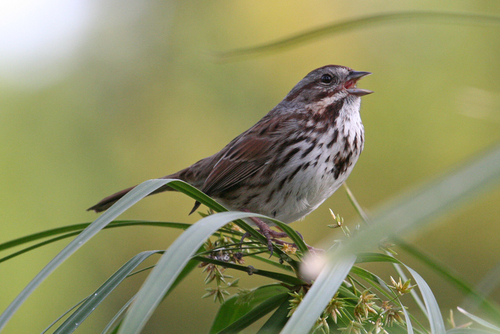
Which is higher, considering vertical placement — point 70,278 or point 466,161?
point 466,161

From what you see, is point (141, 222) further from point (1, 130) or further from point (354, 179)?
point (1, 130)

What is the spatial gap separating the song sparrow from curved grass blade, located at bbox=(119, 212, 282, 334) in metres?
1.65

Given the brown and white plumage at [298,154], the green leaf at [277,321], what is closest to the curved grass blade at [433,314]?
the green leaf at [277,321]

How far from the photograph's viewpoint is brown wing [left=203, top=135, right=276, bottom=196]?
2.79m

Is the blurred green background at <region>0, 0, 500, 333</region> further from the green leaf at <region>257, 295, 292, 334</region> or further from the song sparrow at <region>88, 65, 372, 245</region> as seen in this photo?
the green leaf at <region>257, 295, 292, 334</region>

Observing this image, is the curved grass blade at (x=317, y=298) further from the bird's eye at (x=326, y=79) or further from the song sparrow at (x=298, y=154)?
the bird's eye at (x=326, y=79)

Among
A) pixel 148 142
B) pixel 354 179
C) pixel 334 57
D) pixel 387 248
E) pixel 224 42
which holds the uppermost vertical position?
pixel 224 42

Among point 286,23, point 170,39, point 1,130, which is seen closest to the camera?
point 1,130

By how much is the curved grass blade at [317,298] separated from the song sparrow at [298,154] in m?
1.47

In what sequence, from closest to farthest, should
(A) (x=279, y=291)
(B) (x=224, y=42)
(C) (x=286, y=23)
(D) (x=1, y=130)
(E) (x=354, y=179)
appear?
(A) (x=279, y=291)
(E) (x=354, y=179)
(D) (x=1, y=130)
(C) (x=286, y=23)
(B) (x=224, y=42)

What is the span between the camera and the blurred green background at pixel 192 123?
21.2 ft

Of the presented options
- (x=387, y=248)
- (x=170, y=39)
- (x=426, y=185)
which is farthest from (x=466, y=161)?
(x=170, y=39)

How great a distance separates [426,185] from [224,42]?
837 centimetres

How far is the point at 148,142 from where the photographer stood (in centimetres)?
820
